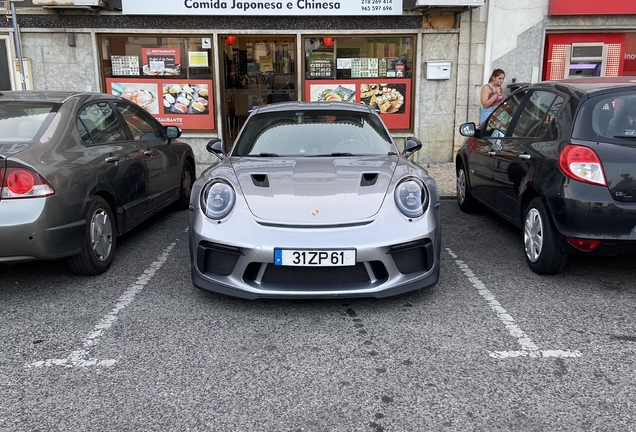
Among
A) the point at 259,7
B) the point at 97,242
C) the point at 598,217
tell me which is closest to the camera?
the point at 598,217

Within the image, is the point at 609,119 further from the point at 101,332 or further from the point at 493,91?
the point at 493,91

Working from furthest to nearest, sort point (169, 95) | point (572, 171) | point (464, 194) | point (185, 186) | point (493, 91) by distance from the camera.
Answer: point (169, 95), point (493, 91), point (185, 186), point (464, 194), point (572, 171)

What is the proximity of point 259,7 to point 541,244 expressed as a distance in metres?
6.82

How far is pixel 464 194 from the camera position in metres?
6.56

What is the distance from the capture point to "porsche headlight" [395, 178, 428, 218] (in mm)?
3588

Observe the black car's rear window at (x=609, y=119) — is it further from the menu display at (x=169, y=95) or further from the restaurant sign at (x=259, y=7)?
the menu display at (x=169, y=95)

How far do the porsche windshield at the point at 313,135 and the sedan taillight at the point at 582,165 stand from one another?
1.34m

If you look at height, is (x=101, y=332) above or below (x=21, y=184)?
below

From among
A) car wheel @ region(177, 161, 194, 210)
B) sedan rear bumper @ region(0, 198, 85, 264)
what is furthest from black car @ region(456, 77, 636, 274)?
car wheel @ region(177, 161, 194, 210)

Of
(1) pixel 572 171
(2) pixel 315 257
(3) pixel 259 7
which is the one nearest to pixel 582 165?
(1) pixel 572 171

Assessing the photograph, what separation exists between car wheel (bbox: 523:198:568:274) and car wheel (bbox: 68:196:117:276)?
11.4ft

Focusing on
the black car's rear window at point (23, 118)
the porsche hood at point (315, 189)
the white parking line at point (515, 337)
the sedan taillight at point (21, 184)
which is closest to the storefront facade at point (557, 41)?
the porsche hood at point (315, 189)

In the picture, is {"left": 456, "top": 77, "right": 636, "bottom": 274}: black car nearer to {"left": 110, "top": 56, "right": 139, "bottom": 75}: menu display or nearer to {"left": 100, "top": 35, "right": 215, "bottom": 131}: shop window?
{"left": 100, "top": 35, "right": 215, "bottom": 131}: shop window

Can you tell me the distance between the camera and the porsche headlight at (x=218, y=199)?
3580 mm
